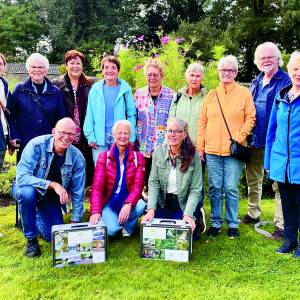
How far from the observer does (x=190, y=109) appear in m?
4.78

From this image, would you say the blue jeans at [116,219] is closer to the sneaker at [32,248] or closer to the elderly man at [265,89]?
the sneaker at [32,248]

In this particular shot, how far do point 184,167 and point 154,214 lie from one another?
1.99 feet

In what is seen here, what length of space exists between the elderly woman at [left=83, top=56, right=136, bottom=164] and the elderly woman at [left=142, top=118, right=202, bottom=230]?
58cm

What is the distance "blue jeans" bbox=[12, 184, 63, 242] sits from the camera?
4.27m

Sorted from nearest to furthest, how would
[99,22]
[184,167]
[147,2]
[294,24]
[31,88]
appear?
[184,167], [31,88], [294,24], [99,22], [147,2]

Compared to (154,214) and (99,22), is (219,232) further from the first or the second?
(99,22)

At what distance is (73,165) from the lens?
4.48m

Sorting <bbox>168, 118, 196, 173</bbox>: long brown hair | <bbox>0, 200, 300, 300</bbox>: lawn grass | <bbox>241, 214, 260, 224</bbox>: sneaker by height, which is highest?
<bbox>168, 118, 196, 173</bbox>: long brown hair

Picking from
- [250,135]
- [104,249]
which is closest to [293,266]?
[250,135]

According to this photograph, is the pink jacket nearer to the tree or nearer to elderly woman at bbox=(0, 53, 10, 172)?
elderly woman at bbox=(0, 53, 10, 172)

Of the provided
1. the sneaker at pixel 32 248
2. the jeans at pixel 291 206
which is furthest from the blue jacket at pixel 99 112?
the jeans at pixel 291 206

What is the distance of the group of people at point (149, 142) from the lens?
4273mm

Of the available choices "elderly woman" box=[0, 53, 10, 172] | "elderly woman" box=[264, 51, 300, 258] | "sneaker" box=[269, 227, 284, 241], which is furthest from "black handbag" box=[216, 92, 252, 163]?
"elderly woman" box=[0, 53, 10, 172]

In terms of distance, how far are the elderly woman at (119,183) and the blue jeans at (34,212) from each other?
0.50 meters
